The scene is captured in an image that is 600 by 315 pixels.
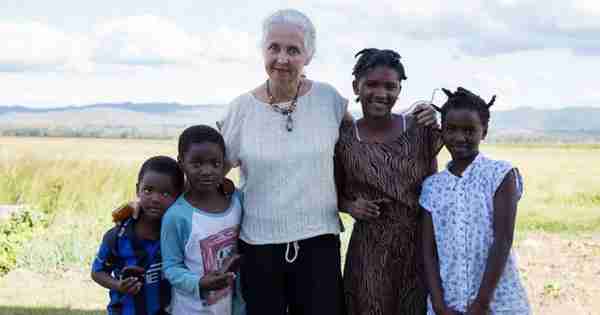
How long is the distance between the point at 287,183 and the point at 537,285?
4.42 meters

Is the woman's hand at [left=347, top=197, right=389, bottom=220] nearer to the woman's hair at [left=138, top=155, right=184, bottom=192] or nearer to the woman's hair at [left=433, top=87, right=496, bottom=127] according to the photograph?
the woman's hair at [left=433, top=87, right=496, bottom=127]

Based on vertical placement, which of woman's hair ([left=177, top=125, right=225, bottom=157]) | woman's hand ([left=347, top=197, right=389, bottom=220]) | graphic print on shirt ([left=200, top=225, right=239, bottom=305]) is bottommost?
graphic print on shirt ([left=200, top=225, right=239, bottom=305])

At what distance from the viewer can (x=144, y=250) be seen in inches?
129

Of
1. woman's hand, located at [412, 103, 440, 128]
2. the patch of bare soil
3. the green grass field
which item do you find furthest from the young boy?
the patch of bare soil

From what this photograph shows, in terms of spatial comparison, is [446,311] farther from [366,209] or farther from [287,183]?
[287,183]

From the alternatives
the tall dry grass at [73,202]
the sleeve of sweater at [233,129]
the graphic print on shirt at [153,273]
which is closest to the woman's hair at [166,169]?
the sleeve of sweater at [233,129]

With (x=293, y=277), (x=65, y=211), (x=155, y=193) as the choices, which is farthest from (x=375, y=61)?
(x=65, y=211)

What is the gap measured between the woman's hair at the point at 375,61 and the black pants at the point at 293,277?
0.83 meters

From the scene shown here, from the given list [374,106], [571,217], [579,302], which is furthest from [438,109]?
[571,217]

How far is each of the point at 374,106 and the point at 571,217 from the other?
11.4 m

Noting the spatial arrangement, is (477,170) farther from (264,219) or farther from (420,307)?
(264,219)

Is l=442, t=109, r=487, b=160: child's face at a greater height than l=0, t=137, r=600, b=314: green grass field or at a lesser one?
greater

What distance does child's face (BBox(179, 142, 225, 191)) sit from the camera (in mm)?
3180

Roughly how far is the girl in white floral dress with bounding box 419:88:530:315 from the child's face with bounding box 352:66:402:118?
296mm
